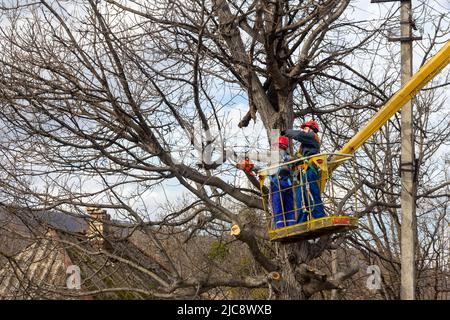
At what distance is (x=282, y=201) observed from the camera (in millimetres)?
8203

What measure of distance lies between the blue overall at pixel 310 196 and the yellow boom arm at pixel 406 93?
321 millimetres

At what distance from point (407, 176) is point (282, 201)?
114 inches

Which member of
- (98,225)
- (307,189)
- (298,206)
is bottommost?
(298,206)

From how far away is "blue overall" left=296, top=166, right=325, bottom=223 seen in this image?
7.99 metres

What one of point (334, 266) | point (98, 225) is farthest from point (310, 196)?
point (334, 266)

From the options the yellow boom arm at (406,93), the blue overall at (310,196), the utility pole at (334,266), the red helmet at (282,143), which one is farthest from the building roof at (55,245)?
the utility pole at (334,266)

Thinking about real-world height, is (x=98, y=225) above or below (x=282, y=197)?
above

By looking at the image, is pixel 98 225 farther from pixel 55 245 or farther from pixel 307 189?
pixel 307 189

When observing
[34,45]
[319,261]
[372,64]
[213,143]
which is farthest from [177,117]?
[319,261]

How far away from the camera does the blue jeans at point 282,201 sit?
8188mm

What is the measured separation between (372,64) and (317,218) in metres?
5.51

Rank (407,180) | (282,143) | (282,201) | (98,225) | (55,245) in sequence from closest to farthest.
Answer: (282,201) → (282,143) → (55,245) → (98,225) → (407,180)

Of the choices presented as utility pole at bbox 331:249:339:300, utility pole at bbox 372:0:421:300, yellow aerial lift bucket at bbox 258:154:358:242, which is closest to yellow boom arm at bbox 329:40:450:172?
yellow aerial lift bucket at bbox 258:154:358:242

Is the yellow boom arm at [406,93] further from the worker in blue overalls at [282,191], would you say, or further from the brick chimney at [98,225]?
the brick chimney at [98,225]
